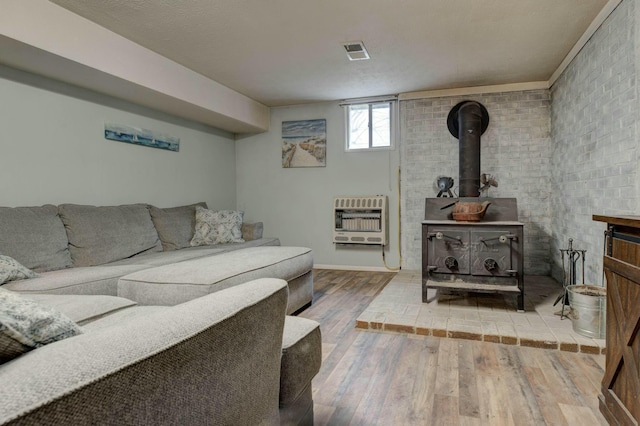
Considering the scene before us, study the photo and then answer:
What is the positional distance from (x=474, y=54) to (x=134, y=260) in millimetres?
3594

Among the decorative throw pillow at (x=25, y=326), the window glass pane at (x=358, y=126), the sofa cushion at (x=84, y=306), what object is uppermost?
the window glass pane at (x=358, y=126)

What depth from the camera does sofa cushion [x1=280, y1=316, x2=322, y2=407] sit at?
4.18 ft

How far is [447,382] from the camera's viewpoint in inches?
78.2

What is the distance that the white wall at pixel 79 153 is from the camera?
2877mm

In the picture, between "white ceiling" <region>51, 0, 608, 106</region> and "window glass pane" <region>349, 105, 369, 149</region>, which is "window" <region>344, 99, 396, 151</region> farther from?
"white ceiling" <region>51, 0, 608, 106</region>

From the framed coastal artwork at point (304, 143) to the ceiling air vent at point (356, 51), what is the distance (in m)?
1.66

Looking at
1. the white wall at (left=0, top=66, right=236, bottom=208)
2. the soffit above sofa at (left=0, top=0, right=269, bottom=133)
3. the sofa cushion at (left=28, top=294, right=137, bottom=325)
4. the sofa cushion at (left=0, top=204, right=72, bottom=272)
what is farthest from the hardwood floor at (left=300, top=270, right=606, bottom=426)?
the soffit above sofa at (left=0, top=0, right=269, bottom=133)

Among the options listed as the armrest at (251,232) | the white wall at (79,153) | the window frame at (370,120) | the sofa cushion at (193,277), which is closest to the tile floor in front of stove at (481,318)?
the sofa cushion at (193,277)

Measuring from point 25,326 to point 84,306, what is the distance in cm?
107

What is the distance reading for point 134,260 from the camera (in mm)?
3119

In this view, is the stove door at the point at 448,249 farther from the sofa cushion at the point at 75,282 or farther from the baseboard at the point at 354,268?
the sofa cushion at the point at 75,282

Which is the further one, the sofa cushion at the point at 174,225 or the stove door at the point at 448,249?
the sofa cushion at the point at 174,225

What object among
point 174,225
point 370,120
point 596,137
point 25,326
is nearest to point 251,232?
point 174,225

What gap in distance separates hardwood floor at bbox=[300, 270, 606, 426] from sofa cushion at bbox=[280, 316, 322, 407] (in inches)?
16.9
